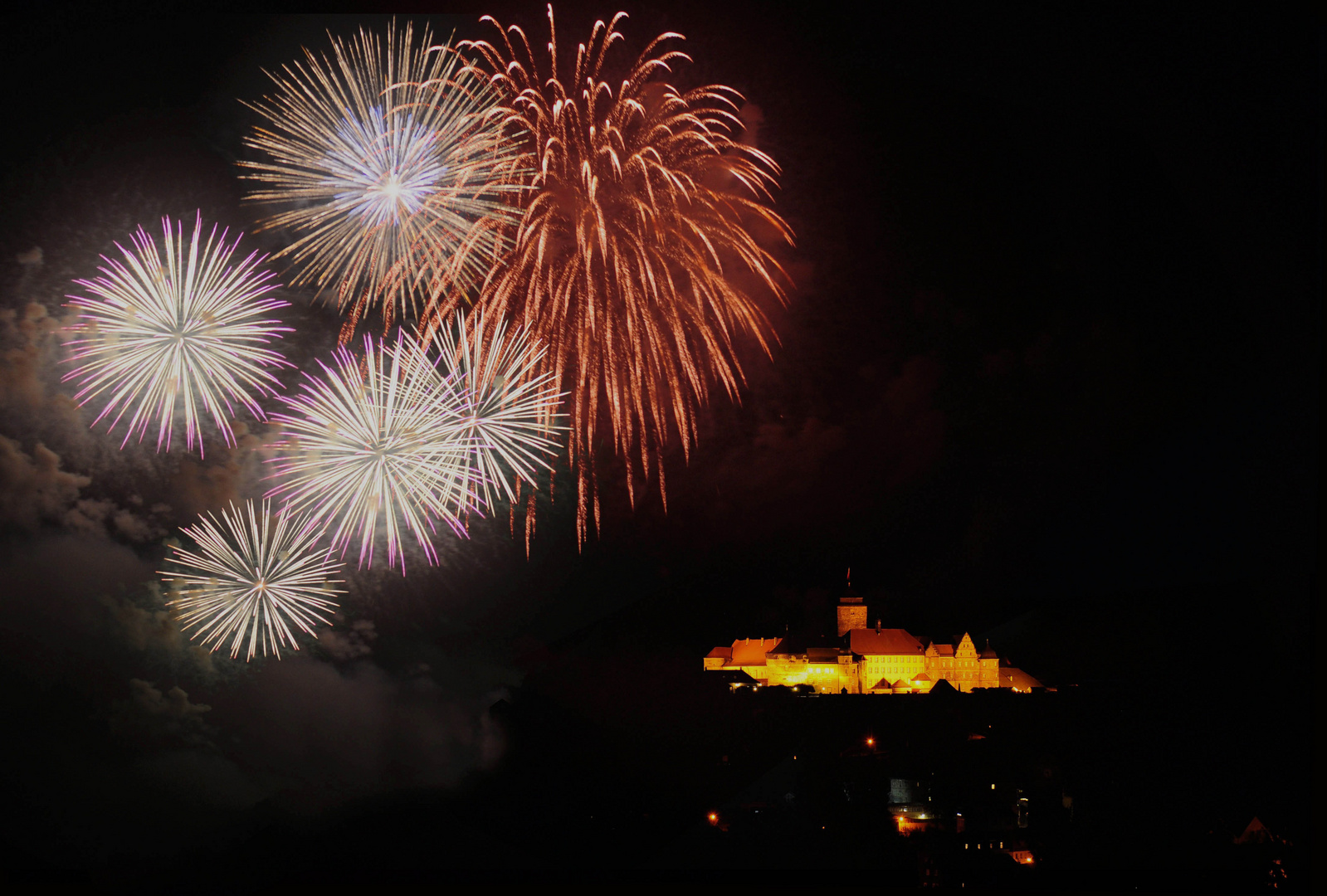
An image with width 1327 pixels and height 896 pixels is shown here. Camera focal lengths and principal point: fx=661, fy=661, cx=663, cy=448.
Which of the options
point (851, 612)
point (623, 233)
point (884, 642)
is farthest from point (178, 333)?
point (884, 642)

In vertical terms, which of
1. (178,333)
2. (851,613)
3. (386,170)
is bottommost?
(851,613)

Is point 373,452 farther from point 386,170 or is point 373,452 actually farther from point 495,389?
point 386,170

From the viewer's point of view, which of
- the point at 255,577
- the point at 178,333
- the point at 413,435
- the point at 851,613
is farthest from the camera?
the point at 851,613

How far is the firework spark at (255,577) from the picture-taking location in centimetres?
481

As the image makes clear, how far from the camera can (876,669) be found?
4.89 meters

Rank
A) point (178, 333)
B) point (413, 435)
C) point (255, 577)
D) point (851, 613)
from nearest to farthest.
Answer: point (413, 435)
point (178, 333)
point (255, 577)
point (851, 613)

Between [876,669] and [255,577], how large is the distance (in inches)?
182

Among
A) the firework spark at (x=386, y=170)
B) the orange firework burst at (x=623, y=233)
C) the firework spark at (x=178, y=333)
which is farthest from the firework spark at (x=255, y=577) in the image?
the orange firework burst at (x=623, y=233)

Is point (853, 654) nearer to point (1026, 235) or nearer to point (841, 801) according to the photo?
point (841, 801)

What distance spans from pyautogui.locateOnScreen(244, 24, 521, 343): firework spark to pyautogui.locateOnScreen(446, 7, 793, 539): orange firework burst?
8.9 inches

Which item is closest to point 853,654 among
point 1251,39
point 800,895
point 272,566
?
point 800,895

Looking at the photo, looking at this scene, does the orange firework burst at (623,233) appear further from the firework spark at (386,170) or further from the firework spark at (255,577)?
the firework spark at (255,577)

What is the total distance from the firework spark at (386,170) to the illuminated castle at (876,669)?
137 inches

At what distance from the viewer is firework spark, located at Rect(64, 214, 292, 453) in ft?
15.5
